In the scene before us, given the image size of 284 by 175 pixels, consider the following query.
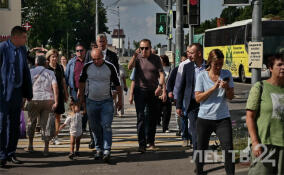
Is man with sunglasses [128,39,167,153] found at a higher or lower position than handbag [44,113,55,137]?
higher

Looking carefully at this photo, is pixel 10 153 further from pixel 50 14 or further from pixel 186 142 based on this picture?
pixel 50 14

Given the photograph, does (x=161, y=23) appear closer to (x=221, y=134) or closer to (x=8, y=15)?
(x=8, y=15)

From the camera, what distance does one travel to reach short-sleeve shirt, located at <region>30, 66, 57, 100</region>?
9844 mm

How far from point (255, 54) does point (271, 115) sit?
366 centimetres

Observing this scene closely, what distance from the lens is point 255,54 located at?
855cm

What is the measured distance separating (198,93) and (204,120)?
Result: 33 cm

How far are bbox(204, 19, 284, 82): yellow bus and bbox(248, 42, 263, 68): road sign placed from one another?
2358cm

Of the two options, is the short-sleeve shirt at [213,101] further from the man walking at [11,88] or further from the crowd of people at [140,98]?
the man walking at [11,88]

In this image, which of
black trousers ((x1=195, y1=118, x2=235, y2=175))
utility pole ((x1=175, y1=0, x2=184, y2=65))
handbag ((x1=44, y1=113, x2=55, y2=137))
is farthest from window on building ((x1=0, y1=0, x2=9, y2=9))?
black trousers ((x1=195, y1=118, x2=235, y2=175))

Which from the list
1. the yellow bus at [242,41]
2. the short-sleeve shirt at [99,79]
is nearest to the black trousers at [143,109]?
the short-sleeve shirt at [99,79]

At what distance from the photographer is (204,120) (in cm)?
699

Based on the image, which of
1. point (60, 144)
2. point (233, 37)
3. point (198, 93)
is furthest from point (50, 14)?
point (198, 93)

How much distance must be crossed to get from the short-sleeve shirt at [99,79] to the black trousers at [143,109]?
3.55 ft

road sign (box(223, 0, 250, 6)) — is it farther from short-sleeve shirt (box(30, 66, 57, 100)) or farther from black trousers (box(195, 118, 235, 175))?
short-sleeve shirt (box(30, 66, 57, 100))
